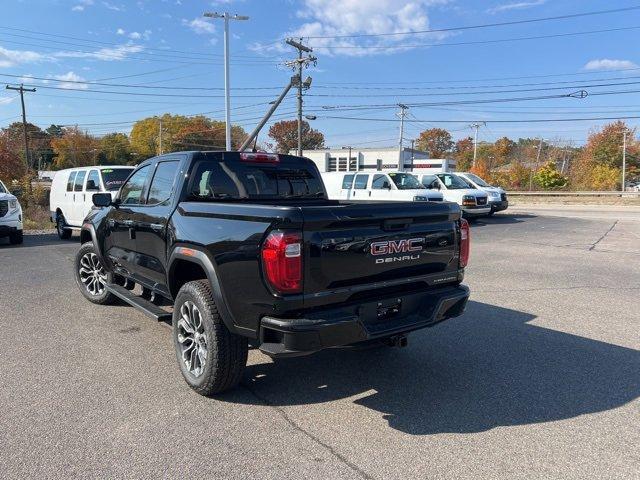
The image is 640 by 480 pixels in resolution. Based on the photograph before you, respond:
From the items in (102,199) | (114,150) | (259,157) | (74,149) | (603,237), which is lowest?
(603,237)

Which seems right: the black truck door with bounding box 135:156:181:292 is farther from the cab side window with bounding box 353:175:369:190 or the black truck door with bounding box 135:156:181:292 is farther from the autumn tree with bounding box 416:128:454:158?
the autumn tree with bounding box 416:128:454:158

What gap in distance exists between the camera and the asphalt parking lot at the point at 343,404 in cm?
296

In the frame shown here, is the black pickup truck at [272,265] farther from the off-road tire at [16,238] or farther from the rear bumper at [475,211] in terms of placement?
the rear bumper at [475,211]

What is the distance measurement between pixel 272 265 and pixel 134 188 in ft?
9.92

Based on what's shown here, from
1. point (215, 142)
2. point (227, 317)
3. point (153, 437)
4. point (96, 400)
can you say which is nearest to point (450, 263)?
point (227, 317)

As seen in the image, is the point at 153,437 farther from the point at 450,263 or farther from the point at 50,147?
the point at 50,147

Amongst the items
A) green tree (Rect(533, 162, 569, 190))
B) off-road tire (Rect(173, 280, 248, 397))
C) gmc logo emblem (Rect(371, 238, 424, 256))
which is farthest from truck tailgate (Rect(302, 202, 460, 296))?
green tree (Rect(533, 162, 569, 190))

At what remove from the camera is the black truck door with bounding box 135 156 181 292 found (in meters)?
4.51

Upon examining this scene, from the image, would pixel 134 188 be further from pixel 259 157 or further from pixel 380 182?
pixel 380 182

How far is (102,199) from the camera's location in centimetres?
573

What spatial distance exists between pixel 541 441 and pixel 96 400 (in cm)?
320

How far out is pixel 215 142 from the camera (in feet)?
310

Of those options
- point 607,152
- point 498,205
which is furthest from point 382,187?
point 607,152

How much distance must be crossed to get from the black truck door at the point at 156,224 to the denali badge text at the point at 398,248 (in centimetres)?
200
